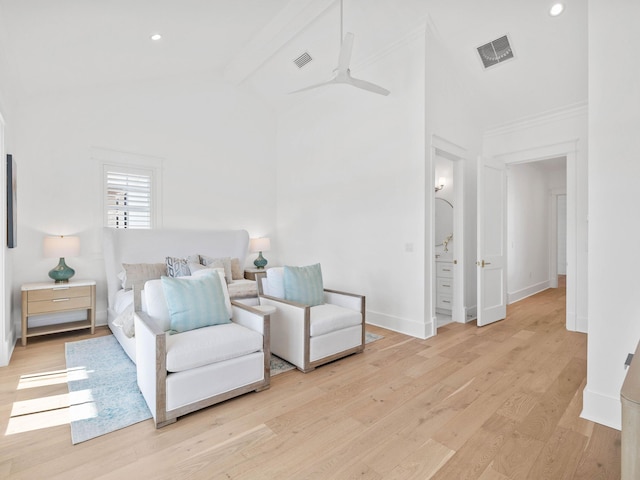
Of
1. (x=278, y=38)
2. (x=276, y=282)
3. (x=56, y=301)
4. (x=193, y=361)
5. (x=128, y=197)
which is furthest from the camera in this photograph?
(x=128, y=197)

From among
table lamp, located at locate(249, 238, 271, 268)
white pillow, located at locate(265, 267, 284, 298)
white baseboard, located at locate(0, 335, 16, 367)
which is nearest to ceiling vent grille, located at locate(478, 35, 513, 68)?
white pillow, located at locate(265, 267, 284, 298)

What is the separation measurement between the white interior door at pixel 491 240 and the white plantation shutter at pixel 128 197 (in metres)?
4.78

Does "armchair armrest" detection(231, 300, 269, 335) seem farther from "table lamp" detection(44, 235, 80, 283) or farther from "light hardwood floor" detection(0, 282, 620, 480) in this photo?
"table lamp" detection(44, 235, 80, 283)

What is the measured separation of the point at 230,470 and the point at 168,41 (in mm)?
4406

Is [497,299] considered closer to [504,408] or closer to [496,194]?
[496,194]

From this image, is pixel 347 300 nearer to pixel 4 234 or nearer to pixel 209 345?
pixel 209 345

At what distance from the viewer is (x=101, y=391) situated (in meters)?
2.55

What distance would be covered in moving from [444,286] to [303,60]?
4.08 m

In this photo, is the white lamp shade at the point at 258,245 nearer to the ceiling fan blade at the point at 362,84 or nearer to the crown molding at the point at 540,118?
the ceiling fan blade at the point at 362,84

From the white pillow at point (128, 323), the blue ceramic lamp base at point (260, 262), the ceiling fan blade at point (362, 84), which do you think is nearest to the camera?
the white pillow at point (128, 323)

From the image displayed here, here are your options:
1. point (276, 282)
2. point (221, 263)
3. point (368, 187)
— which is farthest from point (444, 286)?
point (221, 263)

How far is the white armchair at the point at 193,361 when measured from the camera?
6.90ft

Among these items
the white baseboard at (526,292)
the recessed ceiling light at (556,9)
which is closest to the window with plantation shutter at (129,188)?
the recessed ceiling light at (556,9)

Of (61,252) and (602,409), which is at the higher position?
(61,252)
